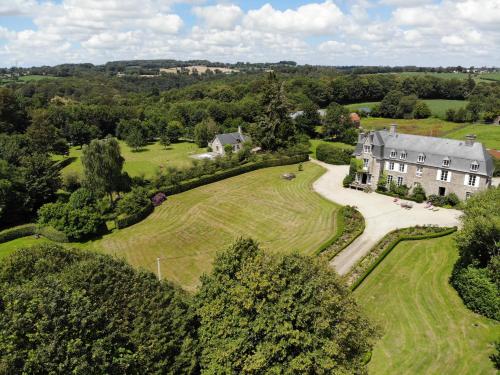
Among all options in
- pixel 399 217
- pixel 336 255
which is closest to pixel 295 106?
pixel 399 217

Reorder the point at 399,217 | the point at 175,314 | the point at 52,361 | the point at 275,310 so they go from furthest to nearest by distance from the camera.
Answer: the point at 399,217 → the point at 175,314 → the point at 275,310 → the point at 52,361

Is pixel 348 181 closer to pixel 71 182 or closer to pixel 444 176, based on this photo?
pixel 444 176

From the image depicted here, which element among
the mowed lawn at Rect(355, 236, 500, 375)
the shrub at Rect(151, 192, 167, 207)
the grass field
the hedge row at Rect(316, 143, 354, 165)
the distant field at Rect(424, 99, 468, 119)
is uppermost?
the distant field at Rect(424, 99, 468, 119)

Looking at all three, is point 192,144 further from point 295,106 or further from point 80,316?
point 80,316

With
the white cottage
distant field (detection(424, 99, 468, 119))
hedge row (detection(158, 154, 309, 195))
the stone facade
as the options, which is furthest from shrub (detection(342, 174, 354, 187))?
distant field (detection(424, 99, 468, 119))

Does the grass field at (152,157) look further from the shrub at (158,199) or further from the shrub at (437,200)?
the shrub at (437,200)

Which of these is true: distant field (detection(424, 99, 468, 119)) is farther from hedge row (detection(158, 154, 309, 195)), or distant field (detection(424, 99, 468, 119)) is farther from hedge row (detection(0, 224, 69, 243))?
hedge row (detection(0, 224, 69, 243))
